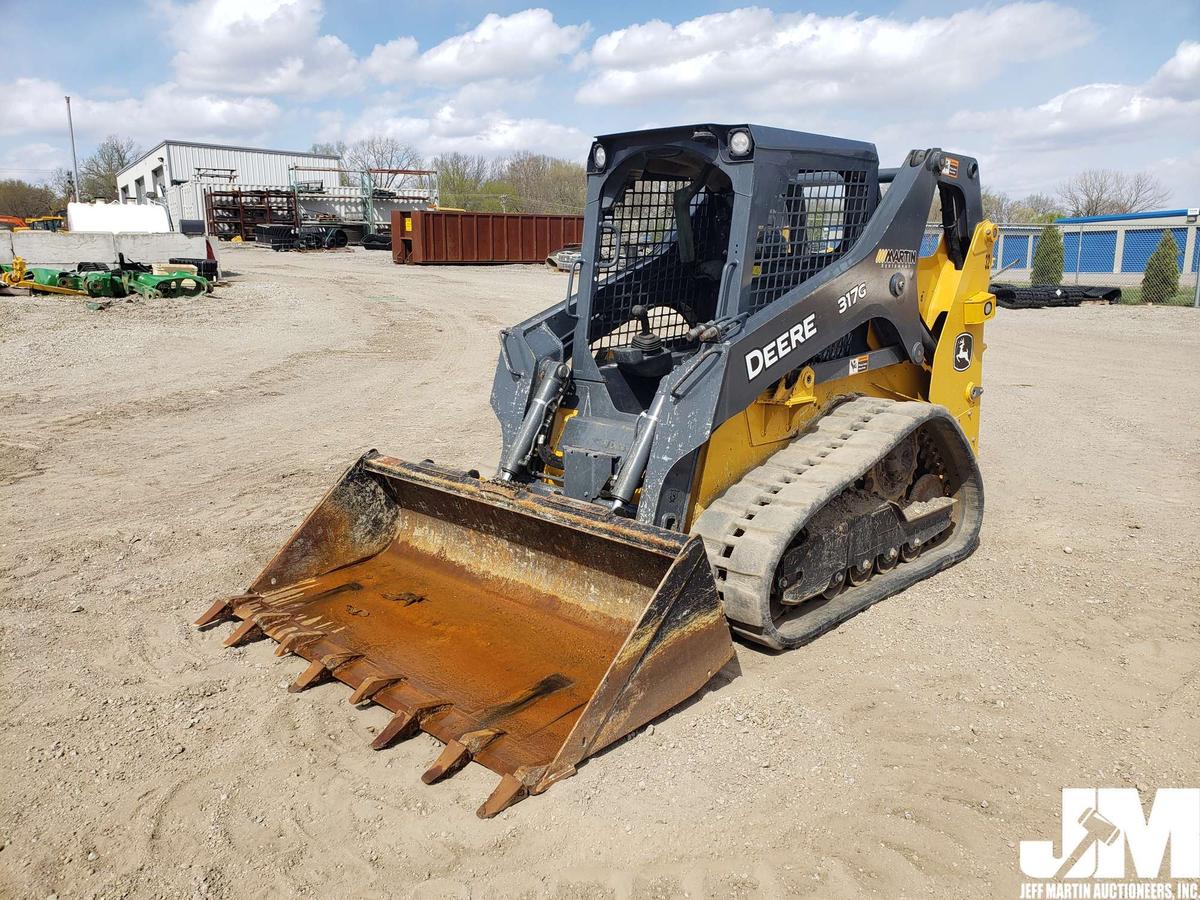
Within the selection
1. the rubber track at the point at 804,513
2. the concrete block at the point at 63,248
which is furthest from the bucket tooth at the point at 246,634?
the concrete block at the point at 63,248

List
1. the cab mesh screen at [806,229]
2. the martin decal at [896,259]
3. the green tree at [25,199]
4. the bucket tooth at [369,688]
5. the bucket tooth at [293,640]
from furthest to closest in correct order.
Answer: the green tree at [25,199], the martin decal at [896,259], the cab mesh screen at [806,229], the bucket tooth at [293,640], the bucket tooth at [369,688]

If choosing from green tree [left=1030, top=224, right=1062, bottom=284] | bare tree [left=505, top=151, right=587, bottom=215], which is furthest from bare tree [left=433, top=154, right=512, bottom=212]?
green tree [left=1030, top=224, right=1062, bottom=284]

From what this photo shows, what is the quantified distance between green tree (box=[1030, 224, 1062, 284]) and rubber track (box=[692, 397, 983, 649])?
22097mm

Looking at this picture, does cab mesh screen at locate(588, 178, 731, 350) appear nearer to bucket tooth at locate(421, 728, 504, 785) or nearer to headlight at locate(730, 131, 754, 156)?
headlight at locate(730, 131, 754, 156)

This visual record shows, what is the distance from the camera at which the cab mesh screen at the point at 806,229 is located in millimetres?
4332

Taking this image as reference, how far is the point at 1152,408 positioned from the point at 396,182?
42508 mm

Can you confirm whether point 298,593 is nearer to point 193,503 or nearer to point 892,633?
point 193,503

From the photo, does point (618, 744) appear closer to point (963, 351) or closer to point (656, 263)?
point (656, 263)

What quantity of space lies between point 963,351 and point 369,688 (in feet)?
12.6

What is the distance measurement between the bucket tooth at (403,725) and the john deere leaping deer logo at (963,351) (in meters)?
3.61

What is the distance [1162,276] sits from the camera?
20.9 metres

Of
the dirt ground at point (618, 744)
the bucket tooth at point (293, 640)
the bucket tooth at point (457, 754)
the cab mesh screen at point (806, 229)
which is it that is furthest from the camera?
the cab mesh screen at point (806, 229)

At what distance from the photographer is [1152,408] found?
943 cm

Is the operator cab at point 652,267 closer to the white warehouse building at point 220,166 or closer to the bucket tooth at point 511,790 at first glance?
the bucket tooth at point 511,790
